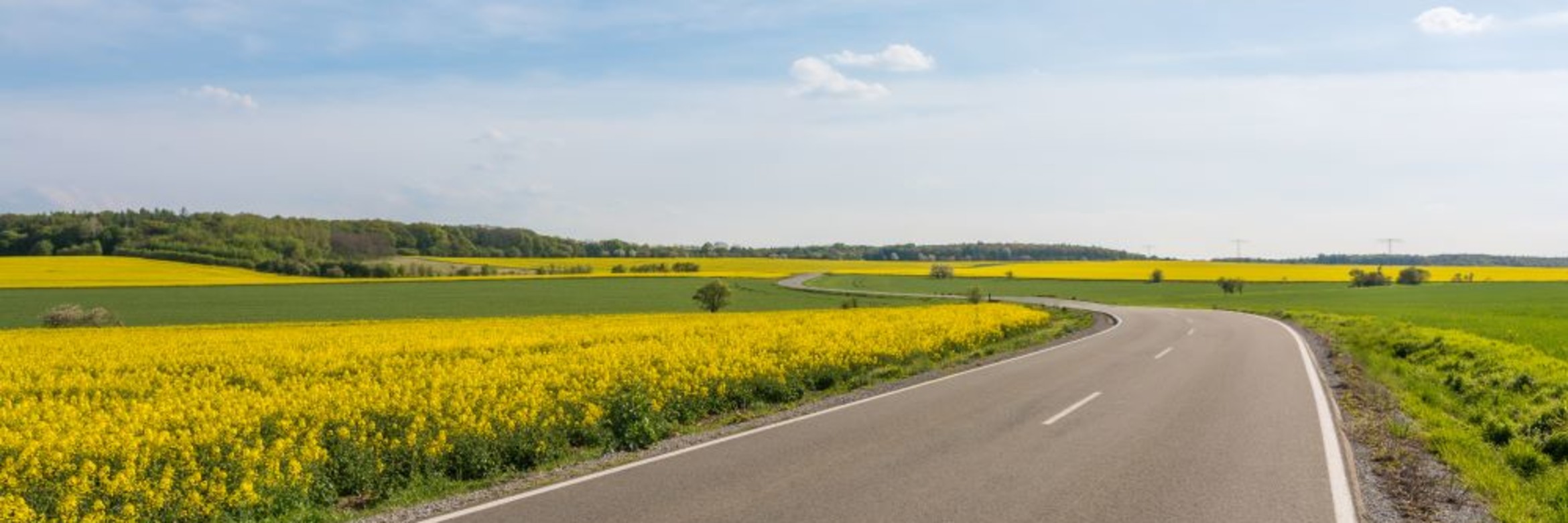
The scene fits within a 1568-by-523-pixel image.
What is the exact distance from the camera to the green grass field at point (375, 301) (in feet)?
172

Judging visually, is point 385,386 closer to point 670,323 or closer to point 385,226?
point 670,323

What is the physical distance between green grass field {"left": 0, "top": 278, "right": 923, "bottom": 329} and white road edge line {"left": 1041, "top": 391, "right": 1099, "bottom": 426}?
4359 cm

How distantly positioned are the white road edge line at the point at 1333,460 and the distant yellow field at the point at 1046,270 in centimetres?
9821

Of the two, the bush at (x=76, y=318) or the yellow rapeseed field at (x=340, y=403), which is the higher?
the yellow rapeseed field at (x=340, y=403)

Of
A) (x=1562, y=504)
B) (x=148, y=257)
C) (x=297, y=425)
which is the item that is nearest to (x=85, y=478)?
(x=297, y=425)

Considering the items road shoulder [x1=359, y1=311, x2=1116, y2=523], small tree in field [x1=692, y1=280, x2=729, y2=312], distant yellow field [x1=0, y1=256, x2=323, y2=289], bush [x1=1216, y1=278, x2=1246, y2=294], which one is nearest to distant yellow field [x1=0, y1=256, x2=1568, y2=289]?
distant yellow field [x1=0, y1=256, x2=323, y2=289]

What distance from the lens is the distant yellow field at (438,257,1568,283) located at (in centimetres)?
11631

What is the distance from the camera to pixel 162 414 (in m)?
10.8

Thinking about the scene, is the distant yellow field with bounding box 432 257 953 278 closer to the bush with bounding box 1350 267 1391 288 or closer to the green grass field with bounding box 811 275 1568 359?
the green grass field with bounding box 811 275 1568 359

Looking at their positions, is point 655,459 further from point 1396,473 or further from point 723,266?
point 723,266

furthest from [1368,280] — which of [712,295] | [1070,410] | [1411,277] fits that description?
[1070,410]

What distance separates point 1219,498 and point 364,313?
53.2 meters

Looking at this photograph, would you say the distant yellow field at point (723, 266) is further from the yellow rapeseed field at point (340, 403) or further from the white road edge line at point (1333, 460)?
the white road edge line at point (1333, 460)

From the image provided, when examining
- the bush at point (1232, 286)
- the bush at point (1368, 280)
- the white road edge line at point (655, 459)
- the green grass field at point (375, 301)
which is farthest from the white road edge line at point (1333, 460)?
the bush at point (1368, 280)
